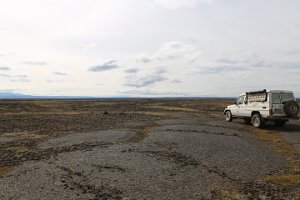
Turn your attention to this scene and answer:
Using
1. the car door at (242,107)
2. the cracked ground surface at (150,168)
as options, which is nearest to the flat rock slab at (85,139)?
the cracked ground surface at (150,168)

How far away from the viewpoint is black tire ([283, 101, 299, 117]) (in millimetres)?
27172

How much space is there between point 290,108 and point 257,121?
10.2 feet

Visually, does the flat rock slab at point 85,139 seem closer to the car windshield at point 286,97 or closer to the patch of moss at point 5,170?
the patch of moss at point 5,170

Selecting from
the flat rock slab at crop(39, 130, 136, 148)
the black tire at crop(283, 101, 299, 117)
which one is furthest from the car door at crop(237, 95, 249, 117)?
the flat rock slab at crop(39, 130, 136, 148)

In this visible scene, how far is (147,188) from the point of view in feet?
36.3

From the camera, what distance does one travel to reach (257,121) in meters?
29.2

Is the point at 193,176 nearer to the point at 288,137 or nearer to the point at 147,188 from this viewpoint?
the point at 147,188

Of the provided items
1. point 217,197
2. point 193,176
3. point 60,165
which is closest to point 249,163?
point 193,176

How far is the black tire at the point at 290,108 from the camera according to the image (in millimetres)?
27172

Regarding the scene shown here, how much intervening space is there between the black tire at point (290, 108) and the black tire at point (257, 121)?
2329 millimetres

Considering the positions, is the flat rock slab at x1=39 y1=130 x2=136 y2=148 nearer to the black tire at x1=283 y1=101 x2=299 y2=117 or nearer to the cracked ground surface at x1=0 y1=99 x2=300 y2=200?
the cracked ground surface at x1=0 y1=99 x2=300 y2=200

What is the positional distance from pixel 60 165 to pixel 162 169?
4334 millimetres

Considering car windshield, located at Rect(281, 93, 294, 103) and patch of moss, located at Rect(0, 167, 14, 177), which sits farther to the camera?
car windshield, located at Rect(281, 93, 294, 103)

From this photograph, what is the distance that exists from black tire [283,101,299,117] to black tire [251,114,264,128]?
7.64 ft
